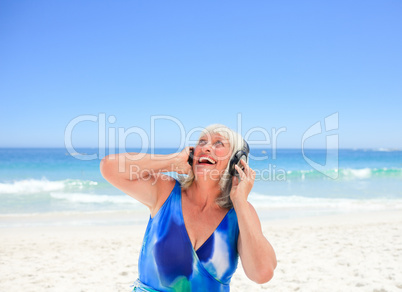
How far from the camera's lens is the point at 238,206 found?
1990 mm

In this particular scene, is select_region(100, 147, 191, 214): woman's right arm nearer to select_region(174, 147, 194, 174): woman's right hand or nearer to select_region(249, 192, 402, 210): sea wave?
select_region(174, 147, 194, 174): woman's right hand

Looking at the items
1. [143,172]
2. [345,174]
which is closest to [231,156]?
[143,172]

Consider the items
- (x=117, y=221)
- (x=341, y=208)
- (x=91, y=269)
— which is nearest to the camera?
(x=91, y=269)

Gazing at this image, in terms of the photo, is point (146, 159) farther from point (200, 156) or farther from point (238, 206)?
point (238, 206)

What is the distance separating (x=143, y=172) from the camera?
2.17 m

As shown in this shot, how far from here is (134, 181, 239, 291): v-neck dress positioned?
196 centimetres

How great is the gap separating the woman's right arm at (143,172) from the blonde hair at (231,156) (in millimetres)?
138

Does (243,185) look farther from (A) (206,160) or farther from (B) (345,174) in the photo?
(B) (345,174)

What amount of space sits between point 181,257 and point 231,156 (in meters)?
0.78

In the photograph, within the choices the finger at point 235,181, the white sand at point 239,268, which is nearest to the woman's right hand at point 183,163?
the finger at point 235,181

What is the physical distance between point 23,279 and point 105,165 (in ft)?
12.9

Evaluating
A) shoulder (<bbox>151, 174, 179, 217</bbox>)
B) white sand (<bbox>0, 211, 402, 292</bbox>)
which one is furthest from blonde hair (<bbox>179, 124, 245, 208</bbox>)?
white sand (<bbox>0, 211, 402, 292</bbox>)

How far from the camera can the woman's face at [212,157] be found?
2.24 meters

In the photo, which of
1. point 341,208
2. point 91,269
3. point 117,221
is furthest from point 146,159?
point 341,208
